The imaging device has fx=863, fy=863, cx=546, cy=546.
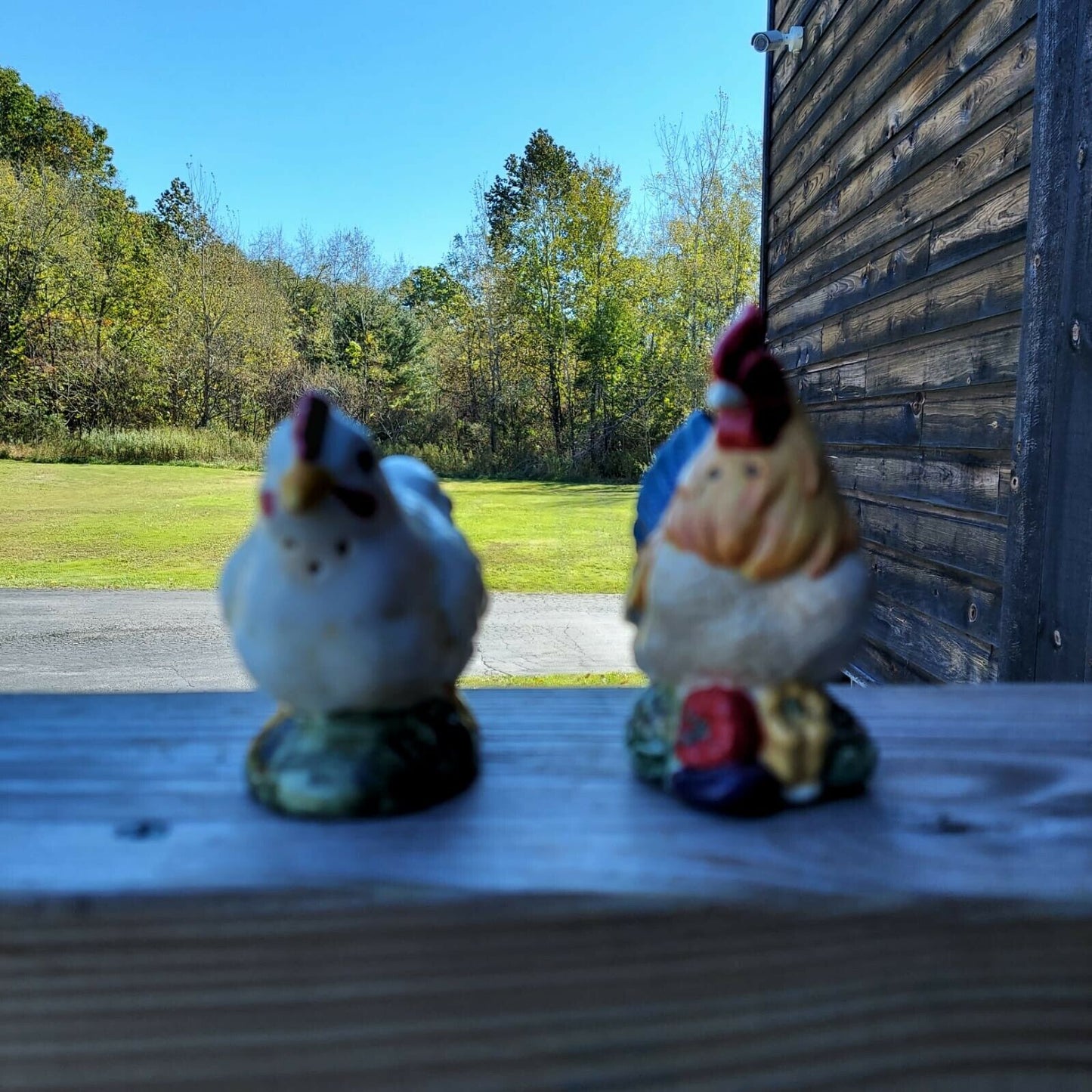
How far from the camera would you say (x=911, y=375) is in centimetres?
273

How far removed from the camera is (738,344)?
0.75m

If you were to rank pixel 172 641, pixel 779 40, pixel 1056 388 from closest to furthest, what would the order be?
1. pixel 1056 388
2. pixel 779 40
3. pixel 172 641

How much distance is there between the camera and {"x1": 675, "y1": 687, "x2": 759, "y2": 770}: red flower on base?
753 millimetres

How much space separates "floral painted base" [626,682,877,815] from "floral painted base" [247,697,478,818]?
218 mm

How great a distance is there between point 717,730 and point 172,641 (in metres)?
4.82

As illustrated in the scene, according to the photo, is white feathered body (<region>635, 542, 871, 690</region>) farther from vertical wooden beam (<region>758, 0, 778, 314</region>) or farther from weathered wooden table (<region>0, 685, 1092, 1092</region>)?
vertical wooden beam (<region>758, 0, 778, 314</region>)

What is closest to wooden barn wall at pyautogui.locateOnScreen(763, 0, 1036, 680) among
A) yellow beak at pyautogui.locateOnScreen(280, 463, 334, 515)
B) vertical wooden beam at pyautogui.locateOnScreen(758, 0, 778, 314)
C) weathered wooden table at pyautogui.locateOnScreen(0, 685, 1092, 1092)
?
vertical wooden beam at pyautogui.locateOnScreen(758, 0, 778, 314)

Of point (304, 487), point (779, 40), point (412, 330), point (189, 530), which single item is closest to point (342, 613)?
point (304, 487)

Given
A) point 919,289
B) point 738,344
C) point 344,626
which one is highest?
point 919,289

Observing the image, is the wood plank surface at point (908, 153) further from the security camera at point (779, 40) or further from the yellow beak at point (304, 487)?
the yellow beak at point (304, 487)

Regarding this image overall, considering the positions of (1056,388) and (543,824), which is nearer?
(543,824)

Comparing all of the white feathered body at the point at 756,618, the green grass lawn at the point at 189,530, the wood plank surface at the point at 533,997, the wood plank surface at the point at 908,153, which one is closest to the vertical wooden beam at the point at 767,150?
the wood plank surface at the point at 908,153

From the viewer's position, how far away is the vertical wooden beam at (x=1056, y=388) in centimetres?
171

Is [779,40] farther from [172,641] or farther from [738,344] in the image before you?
[172,641]
